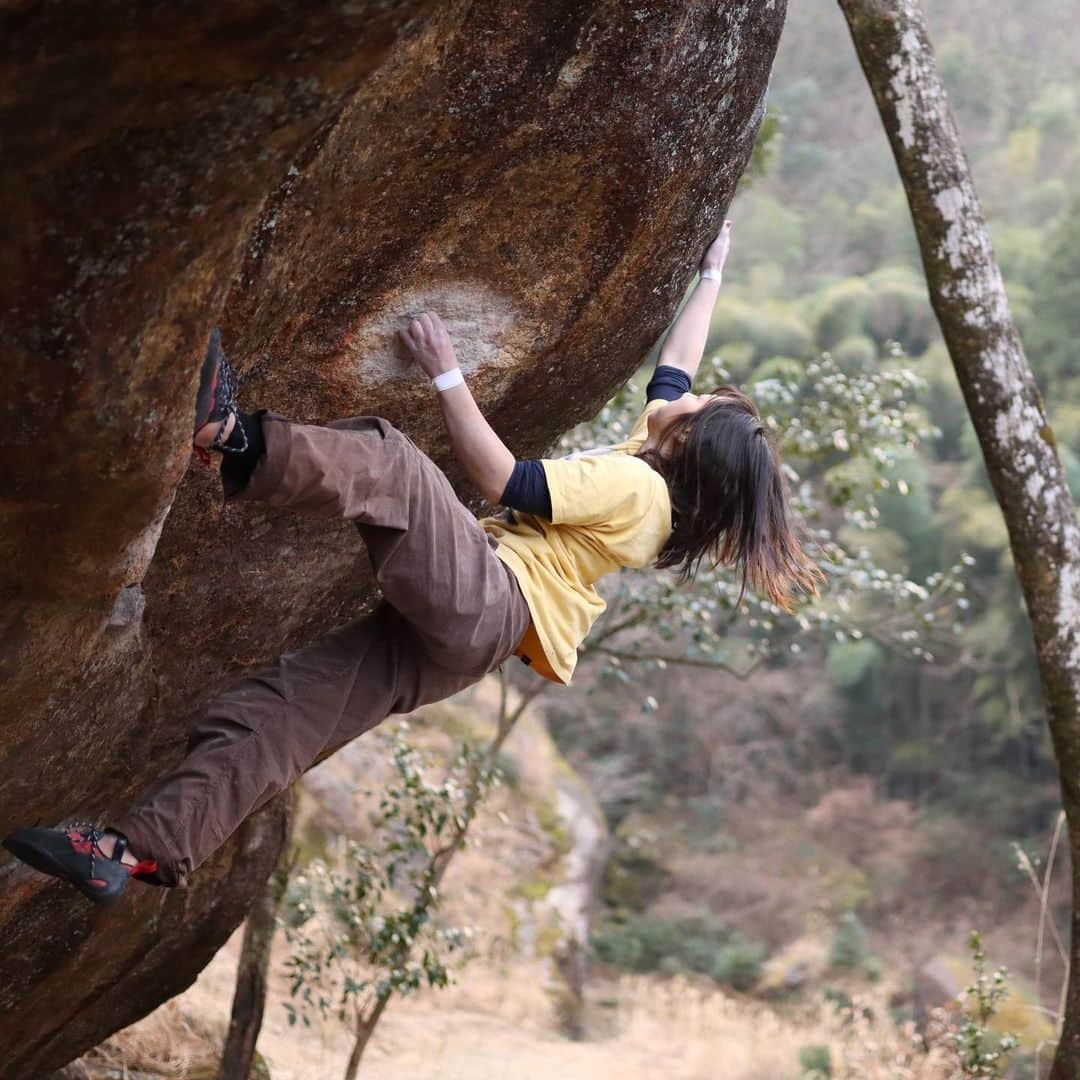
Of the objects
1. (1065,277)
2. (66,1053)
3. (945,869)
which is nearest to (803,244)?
(1065,277)

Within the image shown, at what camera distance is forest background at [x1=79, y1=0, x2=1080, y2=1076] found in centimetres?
1947

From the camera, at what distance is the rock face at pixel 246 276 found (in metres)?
2.35

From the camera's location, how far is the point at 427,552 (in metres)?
Result: 3.30

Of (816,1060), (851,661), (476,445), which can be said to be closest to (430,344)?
(476,445)

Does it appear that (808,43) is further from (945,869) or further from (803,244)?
(945,869)

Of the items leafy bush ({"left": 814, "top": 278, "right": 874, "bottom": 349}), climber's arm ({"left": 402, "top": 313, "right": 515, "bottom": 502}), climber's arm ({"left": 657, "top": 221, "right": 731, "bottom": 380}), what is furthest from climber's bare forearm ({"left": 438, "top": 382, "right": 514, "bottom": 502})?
leafy bush ({"left": 814, "top": 278, "right": 874, "bottom": 349})

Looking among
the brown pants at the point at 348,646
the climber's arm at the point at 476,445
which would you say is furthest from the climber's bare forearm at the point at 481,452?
the brown pants at the point at 348,646

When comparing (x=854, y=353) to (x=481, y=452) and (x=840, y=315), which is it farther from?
(x=481, y=452)

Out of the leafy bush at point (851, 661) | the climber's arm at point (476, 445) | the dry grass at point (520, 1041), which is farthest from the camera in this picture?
the leafy bush at point (851, 661)

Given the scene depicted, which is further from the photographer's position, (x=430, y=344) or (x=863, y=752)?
(x=863, y=752)

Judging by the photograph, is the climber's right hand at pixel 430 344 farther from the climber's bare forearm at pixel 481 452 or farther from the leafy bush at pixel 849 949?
the leafy bush at pixel 849 949

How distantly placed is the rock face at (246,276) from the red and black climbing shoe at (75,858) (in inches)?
17.2

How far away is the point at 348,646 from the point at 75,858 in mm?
945

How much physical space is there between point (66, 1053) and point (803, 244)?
114 feet
